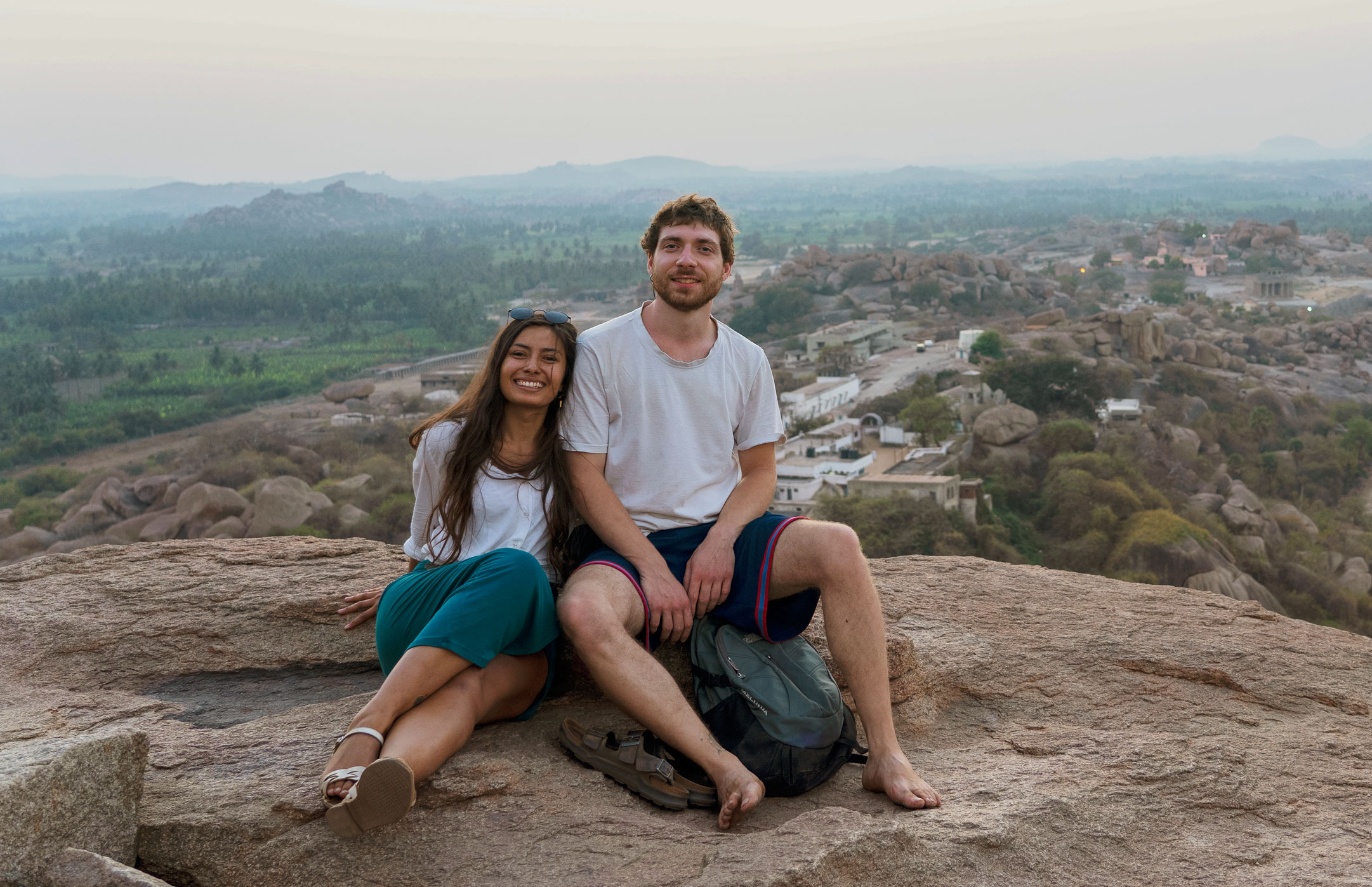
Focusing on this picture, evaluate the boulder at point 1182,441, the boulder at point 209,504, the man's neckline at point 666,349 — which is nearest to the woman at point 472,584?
the man's neckline at point 666,349

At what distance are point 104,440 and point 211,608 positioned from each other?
57.4m

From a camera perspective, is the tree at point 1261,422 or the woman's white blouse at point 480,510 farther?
the tree at point 1261,422

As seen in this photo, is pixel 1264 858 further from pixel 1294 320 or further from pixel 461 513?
pixel 1294 320

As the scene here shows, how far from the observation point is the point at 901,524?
1164 inches

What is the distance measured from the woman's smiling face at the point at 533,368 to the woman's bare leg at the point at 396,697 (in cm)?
103

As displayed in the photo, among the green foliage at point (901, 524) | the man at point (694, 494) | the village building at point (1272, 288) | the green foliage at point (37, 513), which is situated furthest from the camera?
the village building at point (1272, 288)

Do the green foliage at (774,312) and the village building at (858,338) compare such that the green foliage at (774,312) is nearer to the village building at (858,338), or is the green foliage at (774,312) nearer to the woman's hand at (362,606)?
the village building at (858,338)

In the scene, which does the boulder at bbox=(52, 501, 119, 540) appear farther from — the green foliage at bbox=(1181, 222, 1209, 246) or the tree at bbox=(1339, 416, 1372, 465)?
the green foliage at bbox=(1181, 222, 1209, 246)

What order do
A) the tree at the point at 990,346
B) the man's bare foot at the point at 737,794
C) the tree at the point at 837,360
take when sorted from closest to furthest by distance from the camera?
1. the man's bare foot at the point at 737,794
2. the tree at the point at 990,346
3. the tree at the point at 837,360

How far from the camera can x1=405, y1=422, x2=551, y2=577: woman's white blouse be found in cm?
374

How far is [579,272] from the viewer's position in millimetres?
112250

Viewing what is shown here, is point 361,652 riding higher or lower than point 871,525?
higher

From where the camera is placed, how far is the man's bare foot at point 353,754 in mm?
2873

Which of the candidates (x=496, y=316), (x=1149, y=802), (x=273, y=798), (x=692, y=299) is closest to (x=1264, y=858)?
(x=1149, y=802)
